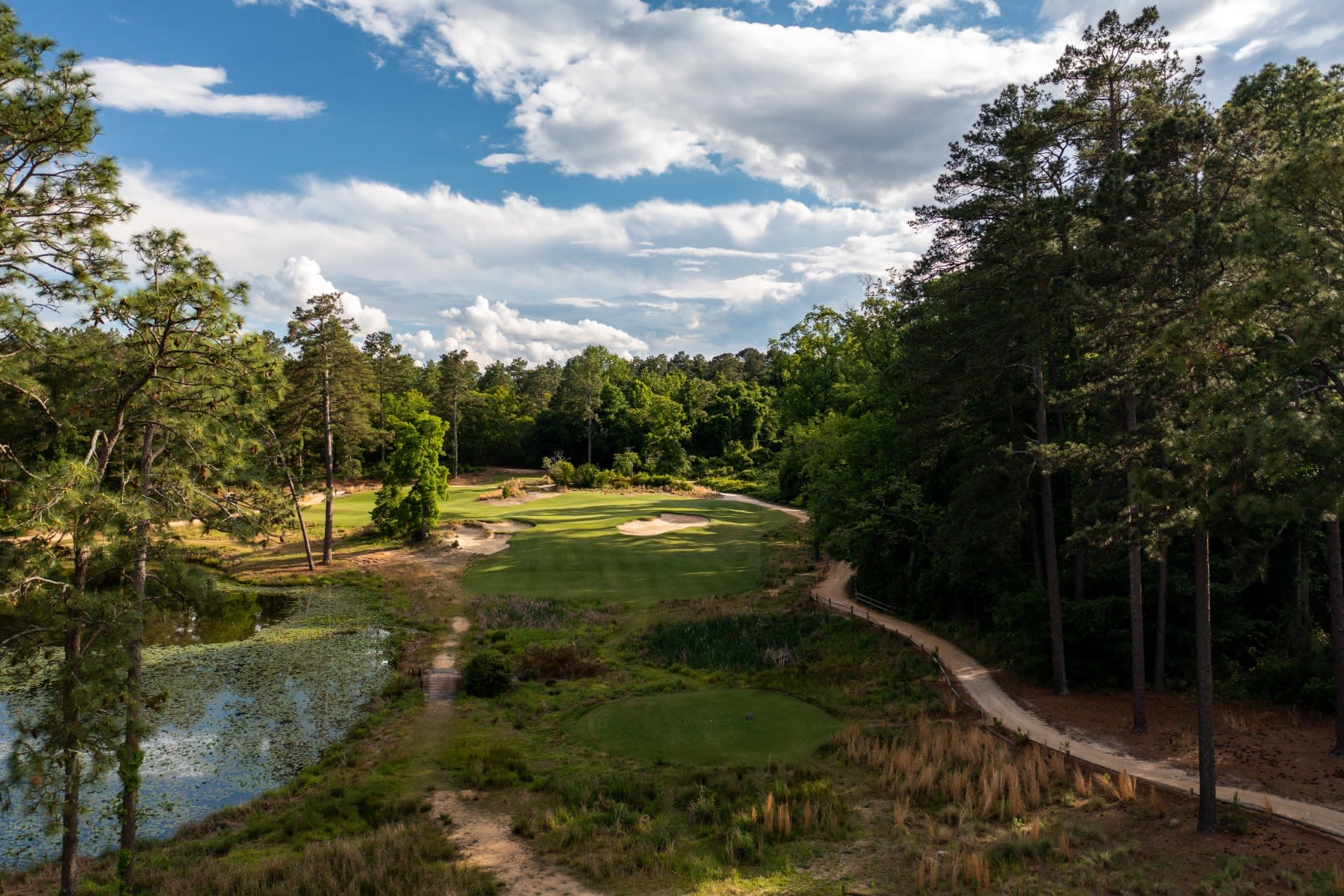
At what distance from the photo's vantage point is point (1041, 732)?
17141 mm

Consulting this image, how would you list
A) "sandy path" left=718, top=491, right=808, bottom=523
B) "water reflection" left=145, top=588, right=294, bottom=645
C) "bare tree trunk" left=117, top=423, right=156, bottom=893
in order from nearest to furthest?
"bare tree trunk" left=117, top=423, right=156, bottom=893 → "water reflection" left=145, top=588, right=294, bottom=645 → "sandy path" left=718, top=491, right=808, bottom=523

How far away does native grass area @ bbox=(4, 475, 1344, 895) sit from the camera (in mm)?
11422

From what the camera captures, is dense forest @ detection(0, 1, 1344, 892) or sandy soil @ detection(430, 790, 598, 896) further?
sandy soil @ detection(430, 790, 598, 896)

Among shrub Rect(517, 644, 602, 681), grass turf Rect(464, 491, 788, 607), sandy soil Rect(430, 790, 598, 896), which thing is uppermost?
grass turf Rect(464, 491, 788, 607)

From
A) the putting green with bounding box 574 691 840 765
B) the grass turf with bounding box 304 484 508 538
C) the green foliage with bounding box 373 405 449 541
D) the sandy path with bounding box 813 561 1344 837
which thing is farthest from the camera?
the grass turf with bounding box 304 484 508 538

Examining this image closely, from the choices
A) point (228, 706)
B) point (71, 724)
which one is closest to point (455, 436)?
point (228, 706)

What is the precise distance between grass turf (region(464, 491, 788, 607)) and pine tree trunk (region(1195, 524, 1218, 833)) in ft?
69.1

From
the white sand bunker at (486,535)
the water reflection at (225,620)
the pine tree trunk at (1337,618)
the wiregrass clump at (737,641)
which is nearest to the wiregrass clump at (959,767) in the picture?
the pine tree trunk at (1337,618)

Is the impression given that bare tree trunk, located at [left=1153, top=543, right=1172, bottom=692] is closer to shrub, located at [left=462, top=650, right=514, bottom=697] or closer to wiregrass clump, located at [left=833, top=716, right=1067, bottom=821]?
wiregrass clump, located at [left=833, top=716, right=1067, bottom=821]

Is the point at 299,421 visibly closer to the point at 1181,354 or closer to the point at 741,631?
the point at 741,631

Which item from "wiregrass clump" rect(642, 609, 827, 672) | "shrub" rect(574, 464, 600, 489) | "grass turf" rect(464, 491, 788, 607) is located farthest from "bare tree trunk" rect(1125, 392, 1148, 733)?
"shrub" rect(574, 464, 600, 489)

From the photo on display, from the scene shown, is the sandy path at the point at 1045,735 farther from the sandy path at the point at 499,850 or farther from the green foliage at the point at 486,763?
the green foliage at the point at 486,763

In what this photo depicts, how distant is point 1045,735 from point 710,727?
7.75 meters

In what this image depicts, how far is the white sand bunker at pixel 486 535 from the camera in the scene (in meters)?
41.1
